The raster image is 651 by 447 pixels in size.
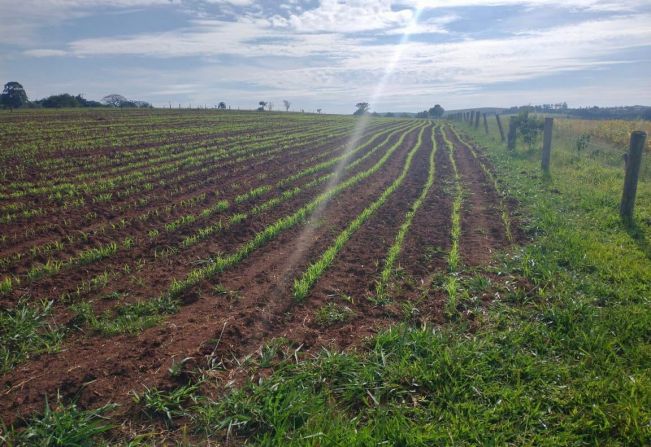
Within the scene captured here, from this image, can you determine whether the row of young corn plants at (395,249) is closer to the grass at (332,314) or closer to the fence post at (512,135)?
the grass at (332,314)

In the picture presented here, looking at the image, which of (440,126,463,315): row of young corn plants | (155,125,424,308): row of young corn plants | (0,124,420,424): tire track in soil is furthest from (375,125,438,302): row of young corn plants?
(155,125,424,308): row of young corn plants

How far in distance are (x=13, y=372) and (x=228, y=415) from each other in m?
2.02

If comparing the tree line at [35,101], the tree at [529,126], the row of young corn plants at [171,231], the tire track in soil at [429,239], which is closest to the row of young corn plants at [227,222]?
the row of young corn plants at [171,231]

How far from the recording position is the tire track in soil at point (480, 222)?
6.99 m

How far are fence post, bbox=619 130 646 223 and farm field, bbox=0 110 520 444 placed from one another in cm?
196

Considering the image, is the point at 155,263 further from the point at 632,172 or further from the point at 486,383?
the point at 632,172

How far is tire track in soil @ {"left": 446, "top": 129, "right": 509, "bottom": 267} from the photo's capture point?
6.99 meters

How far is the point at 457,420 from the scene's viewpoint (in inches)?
128

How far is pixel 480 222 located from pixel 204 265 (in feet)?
18.0

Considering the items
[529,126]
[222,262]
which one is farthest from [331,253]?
[529,126]

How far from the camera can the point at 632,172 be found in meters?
8.16

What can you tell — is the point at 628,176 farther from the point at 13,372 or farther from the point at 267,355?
the point at 13,372

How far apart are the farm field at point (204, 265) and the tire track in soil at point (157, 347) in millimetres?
17

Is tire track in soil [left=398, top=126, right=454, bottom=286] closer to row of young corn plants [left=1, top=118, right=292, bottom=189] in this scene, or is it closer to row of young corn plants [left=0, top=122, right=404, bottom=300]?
row of young corn plants [left=0, top=122, right=404, bottom=300]
